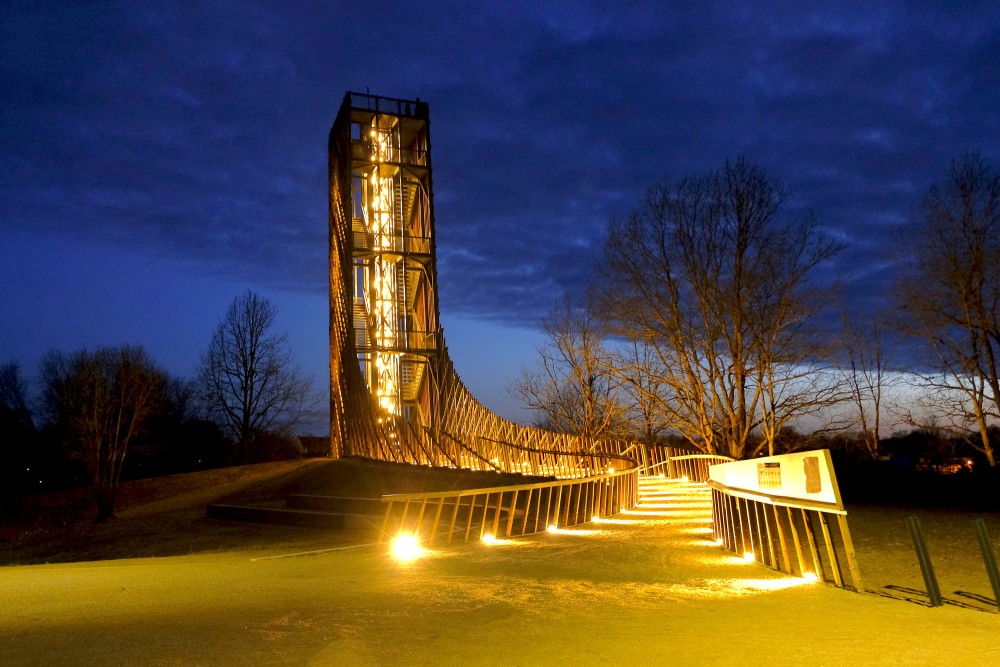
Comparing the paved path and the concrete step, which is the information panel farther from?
the concrete step

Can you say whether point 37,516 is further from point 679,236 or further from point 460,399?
point 679,236

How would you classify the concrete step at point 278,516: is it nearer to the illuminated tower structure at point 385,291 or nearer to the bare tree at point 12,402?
the illuminated tower structure at point 385,291

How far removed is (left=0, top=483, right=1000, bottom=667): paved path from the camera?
3693 mm

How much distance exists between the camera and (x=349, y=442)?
81.2 ft

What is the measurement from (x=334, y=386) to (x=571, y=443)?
1176cm

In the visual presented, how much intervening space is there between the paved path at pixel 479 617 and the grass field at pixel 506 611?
0.05 feet

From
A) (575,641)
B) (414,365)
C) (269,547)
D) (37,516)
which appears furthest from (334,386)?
(575,641)

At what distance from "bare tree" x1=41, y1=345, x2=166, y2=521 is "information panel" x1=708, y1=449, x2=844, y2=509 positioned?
18863 millimetres

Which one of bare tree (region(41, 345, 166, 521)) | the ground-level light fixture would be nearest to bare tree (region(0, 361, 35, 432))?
bare tree (region(41, 345, 166, 521))

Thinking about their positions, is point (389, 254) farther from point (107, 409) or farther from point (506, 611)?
point (506, 611)

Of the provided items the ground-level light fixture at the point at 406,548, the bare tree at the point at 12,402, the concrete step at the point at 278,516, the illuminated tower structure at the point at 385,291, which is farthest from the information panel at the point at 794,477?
the bare tree at the point at 12,402

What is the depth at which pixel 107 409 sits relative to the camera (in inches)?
879

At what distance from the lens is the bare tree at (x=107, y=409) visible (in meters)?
21.3

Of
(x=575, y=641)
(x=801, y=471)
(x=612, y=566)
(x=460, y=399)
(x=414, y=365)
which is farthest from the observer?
(x=414, y=365)
